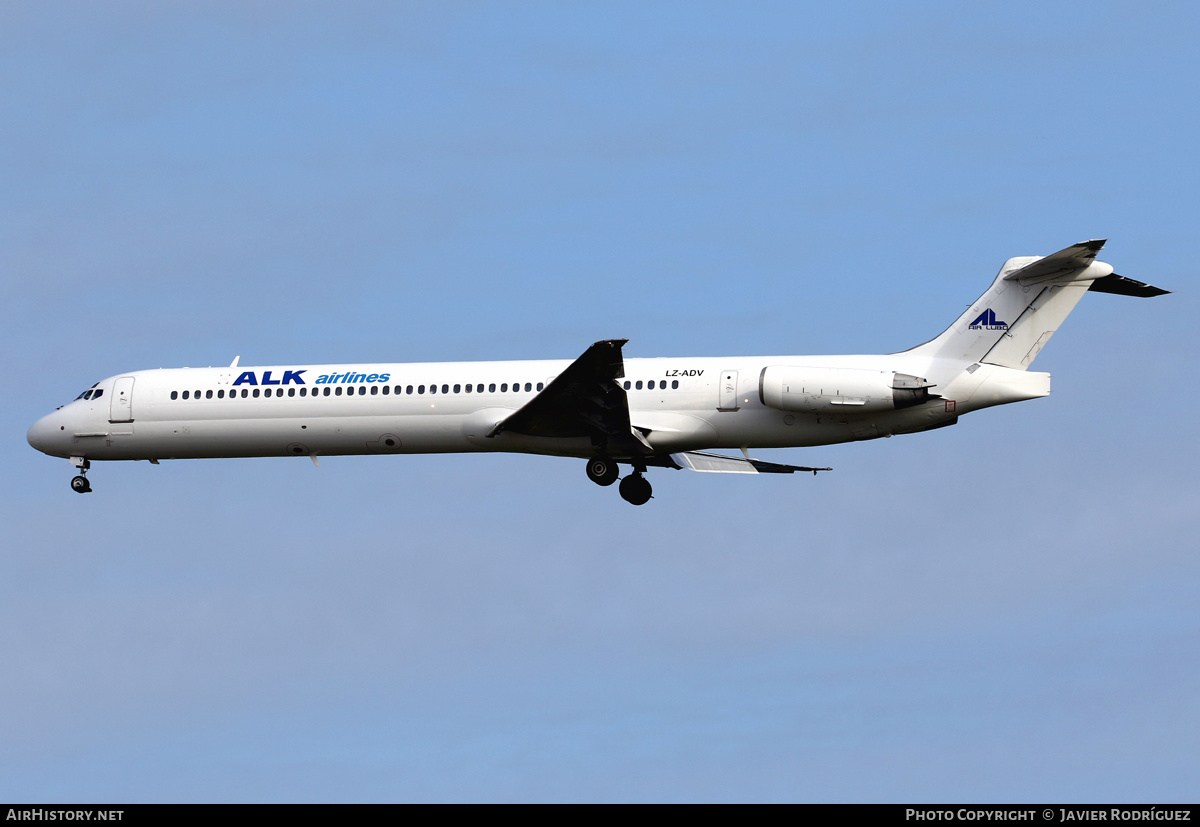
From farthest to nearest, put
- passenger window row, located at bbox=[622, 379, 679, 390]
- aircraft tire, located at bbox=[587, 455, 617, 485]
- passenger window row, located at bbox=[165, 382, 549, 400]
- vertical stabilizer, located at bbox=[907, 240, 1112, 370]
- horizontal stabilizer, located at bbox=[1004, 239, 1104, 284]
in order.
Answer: aircraft tire, located at bbox=[587, 455, 617, 485] → passenger window row, located at bbox=[165, 382, 549, 400] → passenger window row, located at bbox=[622, 379, 679, 390] → vertical stabilizer, located at bbox=[907, 240, 1112, 370] → horizontal stabilizer, located at bbox=[1004, 239, 1104, 284]

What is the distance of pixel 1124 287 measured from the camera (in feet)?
93.1

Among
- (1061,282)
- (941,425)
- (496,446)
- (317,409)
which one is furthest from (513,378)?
(1061,282)

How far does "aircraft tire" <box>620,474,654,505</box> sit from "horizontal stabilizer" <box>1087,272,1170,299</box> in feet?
33.0

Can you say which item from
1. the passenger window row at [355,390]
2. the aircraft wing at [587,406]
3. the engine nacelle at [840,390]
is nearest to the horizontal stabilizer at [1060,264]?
the engine nacelle at [840,390]

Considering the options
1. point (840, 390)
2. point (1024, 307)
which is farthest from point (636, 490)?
point (1024, 307)

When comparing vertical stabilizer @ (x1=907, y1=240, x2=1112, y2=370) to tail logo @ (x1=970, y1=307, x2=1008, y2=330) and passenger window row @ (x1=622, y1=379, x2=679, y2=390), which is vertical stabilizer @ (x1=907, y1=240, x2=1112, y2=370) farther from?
passenger window row @ (x1=622, y1=379, x2=679, y2=390)

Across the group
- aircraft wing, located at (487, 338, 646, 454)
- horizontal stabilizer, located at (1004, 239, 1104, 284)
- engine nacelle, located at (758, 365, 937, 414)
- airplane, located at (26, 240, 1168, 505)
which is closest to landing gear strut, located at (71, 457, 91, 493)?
airplane, located at (26, 240, 1168, 505)

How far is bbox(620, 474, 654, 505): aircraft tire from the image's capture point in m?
32.5

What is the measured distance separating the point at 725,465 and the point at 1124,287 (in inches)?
→ 374

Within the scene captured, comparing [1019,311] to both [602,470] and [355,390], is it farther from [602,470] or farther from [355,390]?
[355,390]

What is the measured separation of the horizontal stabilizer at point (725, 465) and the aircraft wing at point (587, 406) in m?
2.53

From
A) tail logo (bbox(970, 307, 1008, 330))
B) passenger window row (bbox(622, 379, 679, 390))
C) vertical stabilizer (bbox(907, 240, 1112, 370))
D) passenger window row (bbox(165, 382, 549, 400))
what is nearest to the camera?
vertical stabilizer (bbox(907, 240, 1112, 370))

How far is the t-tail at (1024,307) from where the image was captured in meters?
28.3
